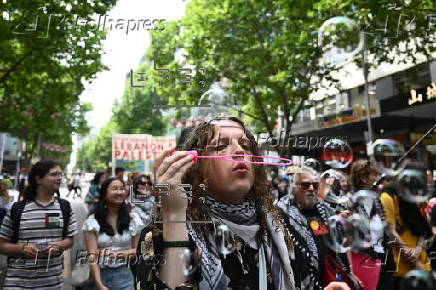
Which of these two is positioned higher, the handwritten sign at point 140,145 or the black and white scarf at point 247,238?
the handwritten sign at point 140,145

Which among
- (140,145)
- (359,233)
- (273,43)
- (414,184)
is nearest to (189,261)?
(140,145)

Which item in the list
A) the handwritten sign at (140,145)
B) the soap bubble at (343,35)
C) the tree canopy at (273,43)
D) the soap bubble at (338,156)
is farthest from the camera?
the tree canopy at (273,43)

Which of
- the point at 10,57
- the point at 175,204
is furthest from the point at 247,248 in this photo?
the point at 10,57

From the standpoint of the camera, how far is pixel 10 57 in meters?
8.63

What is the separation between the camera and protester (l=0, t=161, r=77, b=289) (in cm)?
302

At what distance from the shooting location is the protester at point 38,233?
302 cm

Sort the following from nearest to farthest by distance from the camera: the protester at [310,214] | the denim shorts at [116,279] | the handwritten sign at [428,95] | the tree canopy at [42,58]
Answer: the protester at [310,214] < the handwritten sign at [428,95] < the denim shorts at [116,279] < the tree canopy at [42,58]

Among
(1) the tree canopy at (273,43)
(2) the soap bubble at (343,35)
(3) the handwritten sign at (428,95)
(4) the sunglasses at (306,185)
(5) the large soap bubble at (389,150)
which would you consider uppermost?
(1) the tree canopy at (273,43)

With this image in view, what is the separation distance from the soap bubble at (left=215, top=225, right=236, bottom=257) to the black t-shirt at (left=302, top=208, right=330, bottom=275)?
1.29 metres

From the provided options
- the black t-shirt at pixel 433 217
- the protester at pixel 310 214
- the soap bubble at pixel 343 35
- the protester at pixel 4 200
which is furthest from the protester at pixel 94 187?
the black t-shirt at pixel 433 217

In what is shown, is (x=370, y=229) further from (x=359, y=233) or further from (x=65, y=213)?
(x=65, y=213)

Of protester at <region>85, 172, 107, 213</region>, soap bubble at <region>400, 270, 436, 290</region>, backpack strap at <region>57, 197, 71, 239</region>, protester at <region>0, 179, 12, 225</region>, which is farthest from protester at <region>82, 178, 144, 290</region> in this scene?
soap bubble at <region>400, 270, 436, 290</region>

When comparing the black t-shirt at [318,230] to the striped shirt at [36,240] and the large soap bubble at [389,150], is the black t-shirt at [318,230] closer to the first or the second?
the large soap bubble at [389,150]

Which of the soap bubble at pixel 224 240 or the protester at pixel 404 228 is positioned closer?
the soap bubble at pixel 224 240
